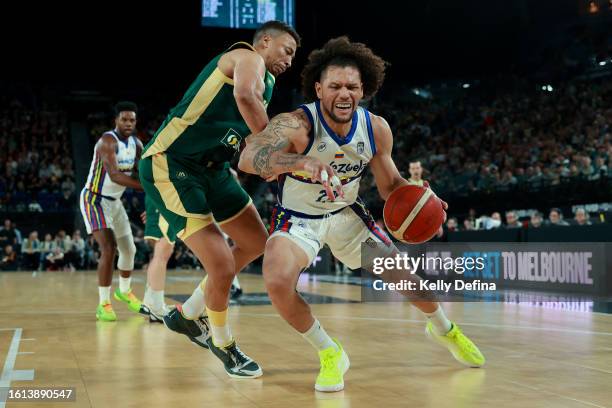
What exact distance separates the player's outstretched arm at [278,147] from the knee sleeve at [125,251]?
3886 mm

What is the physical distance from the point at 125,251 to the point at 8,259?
1327 cm

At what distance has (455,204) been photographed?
16.5 meters

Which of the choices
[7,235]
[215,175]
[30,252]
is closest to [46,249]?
[30,252]

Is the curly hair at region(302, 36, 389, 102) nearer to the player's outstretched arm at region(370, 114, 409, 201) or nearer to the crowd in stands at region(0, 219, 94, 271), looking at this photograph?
the player's outstretched arm at region(370, 114, 409, 201)

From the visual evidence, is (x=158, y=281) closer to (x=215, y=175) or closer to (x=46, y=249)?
(x=215, y=175)

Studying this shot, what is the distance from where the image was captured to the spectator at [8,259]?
62.8 feet

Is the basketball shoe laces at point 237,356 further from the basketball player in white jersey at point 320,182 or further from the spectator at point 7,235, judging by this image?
the spectator at point 7,235

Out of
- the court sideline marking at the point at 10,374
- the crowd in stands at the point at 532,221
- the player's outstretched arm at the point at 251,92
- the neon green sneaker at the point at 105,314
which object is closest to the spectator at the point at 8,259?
the crowd in stands at the point at 532,221

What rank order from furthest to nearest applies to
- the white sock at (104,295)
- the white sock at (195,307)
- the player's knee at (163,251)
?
the white sock at (104,295)
the player's knee at (163,251)
the white sock at (195,307)

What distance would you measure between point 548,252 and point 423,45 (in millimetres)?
14299

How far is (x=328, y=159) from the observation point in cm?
393

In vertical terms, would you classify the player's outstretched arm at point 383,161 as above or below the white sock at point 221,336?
above

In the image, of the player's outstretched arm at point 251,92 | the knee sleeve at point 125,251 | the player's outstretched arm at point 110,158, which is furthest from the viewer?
the knee sleeve at point 125,251

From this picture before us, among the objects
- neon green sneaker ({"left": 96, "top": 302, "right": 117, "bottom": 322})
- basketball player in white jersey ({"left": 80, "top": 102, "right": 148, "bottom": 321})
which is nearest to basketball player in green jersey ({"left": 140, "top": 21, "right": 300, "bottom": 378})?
neon green sneaker ({"left": 96, "top": 302, "right": 117, "bottom": 322})
